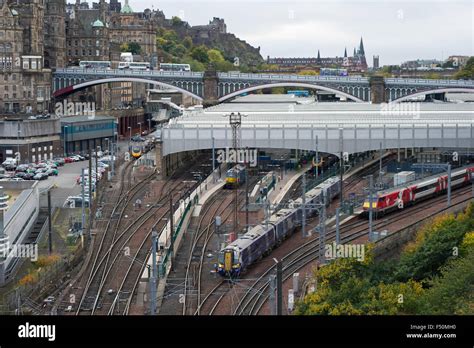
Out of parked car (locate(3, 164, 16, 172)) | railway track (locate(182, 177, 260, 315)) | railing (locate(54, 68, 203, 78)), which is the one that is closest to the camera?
railway track (locate(182, 177, 260, 315))

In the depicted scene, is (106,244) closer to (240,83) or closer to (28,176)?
(28,176)

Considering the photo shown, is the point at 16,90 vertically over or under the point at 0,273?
over

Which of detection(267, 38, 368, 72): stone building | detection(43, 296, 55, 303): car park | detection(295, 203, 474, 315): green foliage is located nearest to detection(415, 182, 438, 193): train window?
detection(295, 203, 474, 315): green foliage

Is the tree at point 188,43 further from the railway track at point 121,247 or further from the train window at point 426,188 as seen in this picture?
the train window at point 426,188

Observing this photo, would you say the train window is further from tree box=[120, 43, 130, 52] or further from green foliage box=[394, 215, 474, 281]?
tree box=[120, 43, 130, 52]

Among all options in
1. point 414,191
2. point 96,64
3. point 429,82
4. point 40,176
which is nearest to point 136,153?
point 40,176

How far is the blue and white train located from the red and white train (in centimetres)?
156

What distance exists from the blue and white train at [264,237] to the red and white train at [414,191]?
156cm

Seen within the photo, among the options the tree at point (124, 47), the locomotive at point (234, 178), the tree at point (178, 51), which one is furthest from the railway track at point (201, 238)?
the tree at point (178, 51)

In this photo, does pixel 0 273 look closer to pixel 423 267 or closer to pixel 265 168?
pixel 423 267

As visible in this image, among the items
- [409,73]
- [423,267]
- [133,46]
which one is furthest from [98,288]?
[409,73]

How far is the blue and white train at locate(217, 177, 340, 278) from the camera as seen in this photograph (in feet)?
60.8

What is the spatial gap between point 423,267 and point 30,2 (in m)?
40.7
